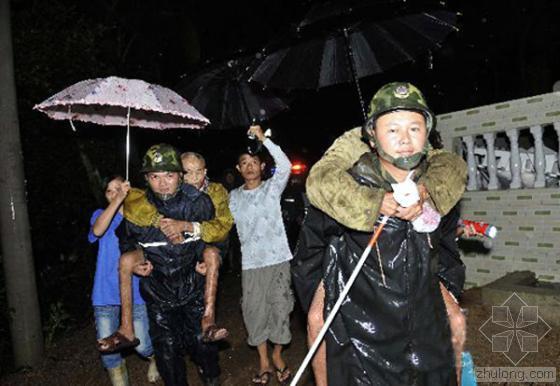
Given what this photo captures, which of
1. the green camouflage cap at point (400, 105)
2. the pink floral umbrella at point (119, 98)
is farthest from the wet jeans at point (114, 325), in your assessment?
the green camouflage cap at point (400, 105)

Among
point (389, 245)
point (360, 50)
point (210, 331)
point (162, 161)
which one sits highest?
point (360, 50)

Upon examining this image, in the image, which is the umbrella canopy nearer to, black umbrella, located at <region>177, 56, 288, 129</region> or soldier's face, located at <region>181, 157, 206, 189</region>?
soldier's face, located at <region>181, 157, 206, 189</region>

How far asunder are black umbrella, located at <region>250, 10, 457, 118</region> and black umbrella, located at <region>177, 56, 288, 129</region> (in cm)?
90

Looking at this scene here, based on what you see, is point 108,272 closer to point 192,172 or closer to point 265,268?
point 192,172

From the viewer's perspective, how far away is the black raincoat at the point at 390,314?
235 centimetres

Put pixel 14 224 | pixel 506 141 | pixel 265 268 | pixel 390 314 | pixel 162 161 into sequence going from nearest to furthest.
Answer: pixel 390 314, pixel 162 161, pixel 265 268, pixel 14 224, pixel 506 141

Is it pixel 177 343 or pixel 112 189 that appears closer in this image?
pixel 177 343

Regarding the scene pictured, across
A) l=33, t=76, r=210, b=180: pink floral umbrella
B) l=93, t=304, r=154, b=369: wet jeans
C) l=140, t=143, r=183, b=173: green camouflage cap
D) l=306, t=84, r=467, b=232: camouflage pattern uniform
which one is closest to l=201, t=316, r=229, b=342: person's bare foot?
l=93, t=304, r=154, b=369: wet jeans

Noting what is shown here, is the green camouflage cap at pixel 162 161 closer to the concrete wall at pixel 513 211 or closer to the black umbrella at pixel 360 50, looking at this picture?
the black umbrella at pixel 360 50

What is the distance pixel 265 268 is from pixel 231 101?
1978 millimetres

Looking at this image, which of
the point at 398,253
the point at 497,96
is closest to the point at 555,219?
the point at 398,253

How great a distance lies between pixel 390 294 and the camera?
237cm

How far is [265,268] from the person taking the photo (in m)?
4.95

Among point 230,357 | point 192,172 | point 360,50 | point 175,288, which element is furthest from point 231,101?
point 230,357
